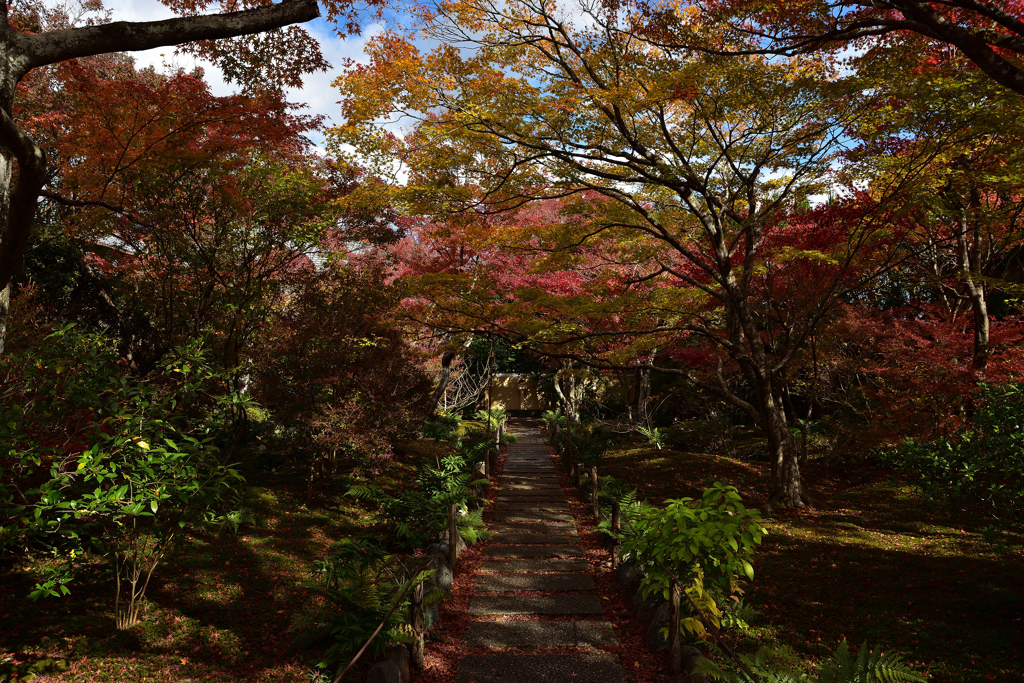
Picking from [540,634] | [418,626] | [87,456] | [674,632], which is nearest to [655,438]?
[540,634]

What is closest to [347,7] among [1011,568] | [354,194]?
[354,194]

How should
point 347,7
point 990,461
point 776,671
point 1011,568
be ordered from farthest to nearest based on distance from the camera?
point 1011,568 < point 347,7 < point 990,461 < point 776,671

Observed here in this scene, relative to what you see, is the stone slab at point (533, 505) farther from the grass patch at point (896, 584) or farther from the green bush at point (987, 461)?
the green bush at point (987, 461)

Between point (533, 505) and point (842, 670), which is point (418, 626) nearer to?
point (842, 670)

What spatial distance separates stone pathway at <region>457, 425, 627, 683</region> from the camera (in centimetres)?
472

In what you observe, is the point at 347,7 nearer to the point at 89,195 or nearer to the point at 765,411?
the point at 89,195

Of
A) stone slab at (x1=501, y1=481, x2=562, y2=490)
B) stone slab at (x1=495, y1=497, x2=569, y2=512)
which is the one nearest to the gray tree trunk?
stone slab at (x1=495, y1=497, x2=569, y2=512)

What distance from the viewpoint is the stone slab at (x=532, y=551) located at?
27.0 ft

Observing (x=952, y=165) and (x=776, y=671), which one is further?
(x=952, y=165)

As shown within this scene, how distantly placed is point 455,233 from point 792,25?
8.70 metres

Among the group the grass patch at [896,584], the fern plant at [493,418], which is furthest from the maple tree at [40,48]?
the fern plant at [493,418]

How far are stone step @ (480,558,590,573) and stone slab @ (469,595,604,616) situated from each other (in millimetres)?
1005

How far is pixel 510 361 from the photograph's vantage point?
30312 millimetres

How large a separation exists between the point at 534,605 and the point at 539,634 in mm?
836
